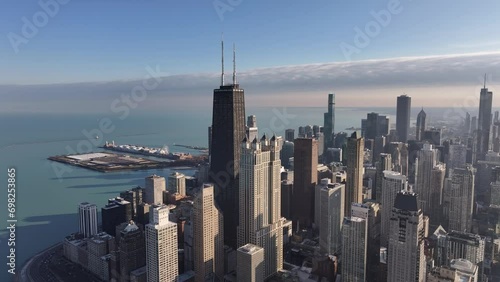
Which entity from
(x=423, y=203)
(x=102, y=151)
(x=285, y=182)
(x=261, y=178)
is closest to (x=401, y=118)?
(x=423, y=203)

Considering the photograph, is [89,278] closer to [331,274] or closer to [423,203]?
[331,274]

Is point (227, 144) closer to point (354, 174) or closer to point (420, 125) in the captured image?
point (354, 174)

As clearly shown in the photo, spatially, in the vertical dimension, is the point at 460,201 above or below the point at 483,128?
below

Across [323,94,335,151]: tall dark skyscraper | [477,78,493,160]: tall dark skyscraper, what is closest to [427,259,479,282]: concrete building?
[477,78,493,160]: tall dark skyscraper

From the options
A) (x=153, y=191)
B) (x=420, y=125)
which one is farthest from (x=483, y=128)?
(x=153, y=191)

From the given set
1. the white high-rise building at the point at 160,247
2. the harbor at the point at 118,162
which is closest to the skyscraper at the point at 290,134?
the harbor at the point at 118,162

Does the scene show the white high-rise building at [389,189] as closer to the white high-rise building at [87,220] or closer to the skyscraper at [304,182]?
the skyscraper at [304,182]
